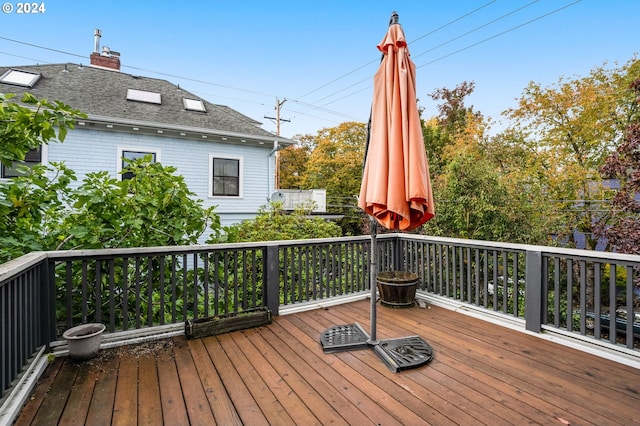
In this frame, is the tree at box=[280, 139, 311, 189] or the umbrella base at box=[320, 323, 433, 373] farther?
the tree at box=[280, 139, 311, 189]

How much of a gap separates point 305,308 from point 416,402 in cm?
194

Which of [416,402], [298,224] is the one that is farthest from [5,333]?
[298,224]

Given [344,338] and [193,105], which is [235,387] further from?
[193,105]

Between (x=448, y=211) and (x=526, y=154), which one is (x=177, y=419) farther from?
(x=526, y=154)

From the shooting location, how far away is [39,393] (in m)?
1.97

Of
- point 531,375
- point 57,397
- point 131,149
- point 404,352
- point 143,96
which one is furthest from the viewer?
point 143,96

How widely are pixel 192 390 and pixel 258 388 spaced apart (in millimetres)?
421

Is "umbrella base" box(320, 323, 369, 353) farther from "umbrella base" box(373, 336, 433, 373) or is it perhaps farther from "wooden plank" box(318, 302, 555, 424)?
"wooden plank" box(318, 302, 555, 424)

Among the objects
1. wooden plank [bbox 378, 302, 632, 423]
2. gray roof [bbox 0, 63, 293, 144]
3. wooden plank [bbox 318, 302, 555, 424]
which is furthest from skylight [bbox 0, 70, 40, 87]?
wooden plank [bbox 378, 302, 632, 423]

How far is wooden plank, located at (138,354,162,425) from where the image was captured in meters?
1.74

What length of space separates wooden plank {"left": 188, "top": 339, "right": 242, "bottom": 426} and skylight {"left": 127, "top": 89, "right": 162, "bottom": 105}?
8.84 metres

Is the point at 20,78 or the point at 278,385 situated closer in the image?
the point at 278,385

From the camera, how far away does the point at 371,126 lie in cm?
251

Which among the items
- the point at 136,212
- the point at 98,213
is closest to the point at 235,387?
the point at 136,212
